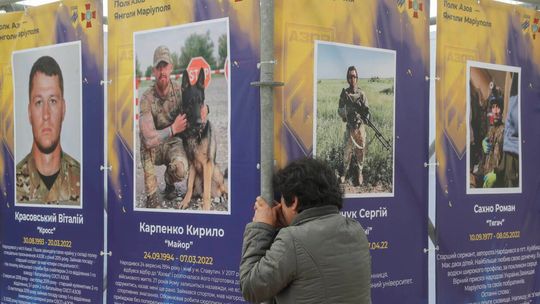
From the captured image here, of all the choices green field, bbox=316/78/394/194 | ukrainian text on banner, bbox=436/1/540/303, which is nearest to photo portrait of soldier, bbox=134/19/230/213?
green field, bbox=316/78/394/194

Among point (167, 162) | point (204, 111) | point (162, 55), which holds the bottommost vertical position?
point (167, 162)

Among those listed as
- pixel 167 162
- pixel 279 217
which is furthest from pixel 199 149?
pixel 279 217

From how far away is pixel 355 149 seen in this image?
4.18 metres

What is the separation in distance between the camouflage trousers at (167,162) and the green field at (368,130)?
78 centimetres

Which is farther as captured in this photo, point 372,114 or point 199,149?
point 372,114

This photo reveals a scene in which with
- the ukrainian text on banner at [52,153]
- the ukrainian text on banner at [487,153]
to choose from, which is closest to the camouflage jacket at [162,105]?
the ukrainian text on banner at [52,153]

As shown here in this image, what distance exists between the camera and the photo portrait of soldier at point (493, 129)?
483cm

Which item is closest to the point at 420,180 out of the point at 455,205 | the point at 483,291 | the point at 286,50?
the point at 455,205

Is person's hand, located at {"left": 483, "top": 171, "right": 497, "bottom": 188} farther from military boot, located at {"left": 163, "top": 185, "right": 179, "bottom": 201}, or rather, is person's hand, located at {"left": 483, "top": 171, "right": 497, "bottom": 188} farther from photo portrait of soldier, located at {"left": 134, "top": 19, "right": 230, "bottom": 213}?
military boot, located at {"left": 163, "top": 185, "right": 179, "bottom": 201}

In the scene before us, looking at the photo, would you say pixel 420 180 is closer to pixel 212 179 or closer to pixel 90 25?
pixel 212 179

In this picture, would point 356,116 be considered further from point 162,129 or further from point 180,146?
point 162,129

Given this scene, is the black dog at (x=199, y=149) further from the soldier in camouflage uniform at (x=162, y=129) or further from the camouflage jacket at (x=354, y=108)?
the camouflage jacket at (x=354, y=108)

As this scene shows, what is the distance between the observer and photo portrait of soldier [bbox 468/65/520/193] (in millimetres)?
4832

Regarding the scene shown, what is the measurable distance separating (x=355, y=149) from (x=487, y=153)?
118cm
